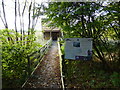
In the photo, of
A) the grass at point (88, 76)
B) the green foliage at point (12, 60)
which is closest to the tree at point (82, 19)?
the grass at point (88, 76)

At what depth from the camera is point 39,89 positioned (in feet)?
10.4

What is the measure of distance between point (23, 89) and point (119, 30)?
10.4 feet

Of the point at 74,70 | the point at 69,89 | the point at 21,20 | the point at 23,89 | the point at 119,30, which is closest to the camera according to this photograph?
the point at 69,89

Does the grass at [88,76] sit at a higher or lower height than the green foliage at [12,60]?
lower

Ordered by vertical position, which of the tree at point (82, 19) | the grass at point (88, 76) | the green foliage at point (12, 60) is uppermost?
the tree at point (82, 19)

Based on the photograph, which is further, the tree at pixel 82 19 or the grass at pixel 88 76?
the grass at pixel 88 76

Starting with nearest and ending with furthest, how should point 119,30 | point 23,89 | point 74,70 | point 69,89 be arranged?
point 69,89
point 23,89
point 119,30
point 74,70

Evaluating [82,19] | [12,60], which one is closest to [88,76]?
[82,19]

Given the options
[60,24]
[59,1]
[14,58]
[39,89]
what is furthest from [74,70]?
[59,1]

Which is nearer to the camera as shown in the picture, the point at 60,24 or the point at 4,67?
the point at 4,67

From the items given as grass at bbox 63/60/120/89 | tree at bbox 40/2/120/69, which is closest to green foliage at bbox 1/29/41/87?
tree at bbox 40/2/120/69

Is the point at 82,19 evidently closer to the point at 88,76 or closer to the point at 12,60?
the point at 88,76

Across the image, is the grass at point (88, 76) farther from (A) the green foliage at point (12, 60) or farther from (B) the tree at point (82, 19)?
(A) the green foliage at point (12, 60)

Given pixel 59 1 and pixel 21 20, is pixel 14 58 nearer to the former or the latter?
pixel 59 1
